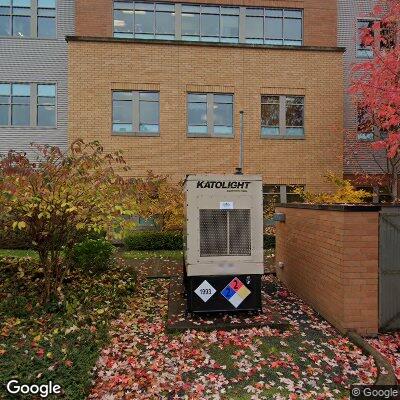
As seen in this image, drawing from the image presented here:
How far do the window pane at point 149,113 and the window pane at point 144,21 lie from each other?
3.43 meters

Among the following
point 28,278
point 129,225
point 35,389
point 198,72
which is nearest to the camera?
point 35,389

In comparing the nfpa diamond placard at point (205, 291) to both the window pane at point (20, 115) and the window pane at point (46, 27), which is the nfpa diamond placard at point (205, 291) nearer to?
the window pane at point (20, 115)

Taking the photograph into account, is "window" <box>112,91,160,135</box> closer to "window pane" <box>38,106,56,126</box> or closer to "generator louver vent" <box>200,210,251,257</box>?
"window pane" <box>38,106,56,126</box>

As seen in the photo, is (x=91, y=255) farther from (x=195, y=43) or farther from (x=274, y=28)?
(x=274, y=28)

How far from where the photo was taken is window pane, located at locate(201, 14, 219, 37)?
667 inches

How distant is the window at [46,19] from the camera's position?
17031 millimetres

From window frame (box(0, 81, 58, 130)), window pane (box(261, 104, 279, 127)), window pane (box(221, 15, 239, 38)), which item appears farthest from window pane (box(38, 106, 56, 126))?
window pane (box(261, 104, 279, 127))

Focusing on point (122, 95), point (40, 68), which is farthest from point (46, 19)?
point (122, 95)

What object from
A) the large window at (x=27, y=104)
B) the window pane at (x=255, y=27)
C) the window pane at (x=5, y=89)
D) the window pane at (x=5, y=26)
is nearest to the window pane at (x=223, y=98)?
the window pane at (x=255, y=27)

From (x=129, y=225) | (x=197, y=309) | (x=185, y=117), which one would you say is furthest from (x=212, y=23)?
(x=197, y=309)

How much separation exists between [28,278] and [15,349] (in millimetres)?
2881

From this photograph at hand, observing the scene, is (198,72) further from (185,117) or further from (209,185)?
(209,185)

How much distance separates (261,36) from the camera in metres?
17.2

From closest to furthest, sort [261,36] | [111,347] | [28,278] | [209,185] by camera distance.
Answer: [111,347]
[209,185]
[28,278]
[261,36]
